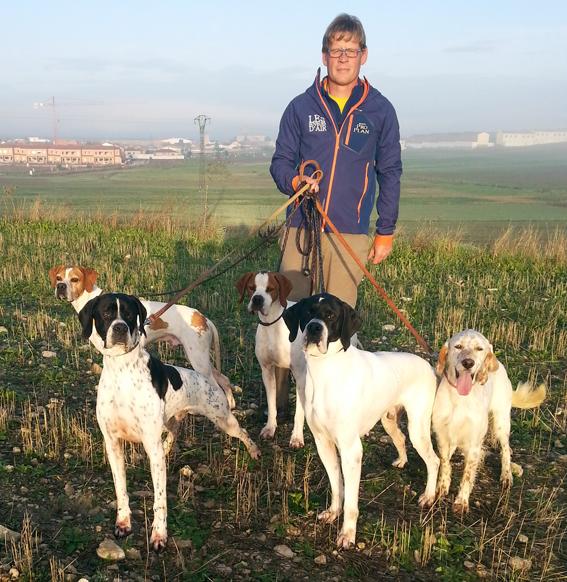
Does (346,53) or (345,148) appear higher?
(346,53)

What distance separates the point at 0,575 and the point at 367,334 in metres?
5.64

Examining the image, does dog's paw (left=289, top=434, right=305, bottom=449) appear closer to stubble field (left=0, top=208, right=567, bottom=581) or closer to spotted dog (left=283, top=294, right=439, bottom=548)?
stubble field (left=0, top=208, right=567, bottom=581)

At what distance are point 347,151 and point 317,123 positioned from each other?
0.33m

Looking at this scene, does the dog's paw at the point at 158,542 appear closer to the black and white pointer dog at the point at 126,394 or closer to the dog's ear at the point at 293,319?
the black and white pointer dog at the point at 126,394

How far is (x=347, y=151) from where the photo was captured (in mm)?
5051

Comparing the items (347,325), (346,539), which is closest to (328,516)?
(346,539)

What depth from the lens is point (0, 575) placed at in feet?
10.8

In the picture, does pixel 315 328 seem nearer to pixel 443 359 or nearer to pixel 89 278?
pixel 443 359

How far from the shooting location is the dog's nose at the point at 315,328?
12.0 feet

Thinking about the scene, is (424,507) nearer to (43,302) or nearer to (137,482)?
(137,482)

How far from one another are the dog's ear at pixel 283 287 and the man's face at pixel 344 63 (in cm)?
166

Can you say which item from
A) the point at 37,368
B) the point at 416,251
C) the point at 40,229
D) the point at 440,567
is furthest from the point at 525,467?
the point at 40,229

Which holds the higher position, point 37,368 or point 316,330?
point 316,330

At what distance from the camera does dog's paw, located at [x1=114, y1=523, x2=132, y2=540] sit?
12.5ft
